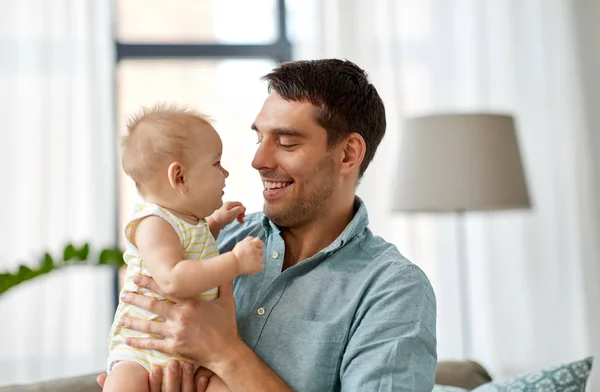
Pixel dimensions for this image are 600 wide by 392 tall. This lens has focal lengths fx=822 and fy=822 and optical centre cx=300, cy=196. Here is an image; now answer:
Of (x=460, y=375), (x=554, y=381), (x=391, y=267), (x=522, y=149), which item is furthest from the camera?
(x=522, y=149)

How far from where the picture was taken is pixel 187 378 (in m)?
1.66

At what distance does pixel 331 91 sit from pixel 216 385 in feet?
2.38

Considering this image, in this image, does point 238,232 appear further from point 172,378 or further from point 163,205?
point 172,378

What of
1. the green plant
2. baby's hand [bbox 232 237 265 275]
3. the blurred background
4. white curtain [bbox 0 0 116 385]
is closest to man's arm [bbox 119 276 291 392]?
baby's hand [bbox 232 237 265 275]

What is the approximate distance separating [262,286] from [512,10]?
2.94m

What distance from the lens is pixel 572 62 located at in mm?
4293

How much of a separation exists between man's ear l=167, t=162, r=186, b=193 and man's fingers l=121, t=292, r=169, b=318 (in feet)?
0.74

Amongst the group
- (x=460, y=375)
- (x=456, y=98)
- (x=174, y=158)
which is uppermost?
(x=456, y=98)

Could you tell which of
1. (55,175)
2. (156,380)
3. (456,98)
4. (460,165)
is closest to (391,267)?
(156,380)

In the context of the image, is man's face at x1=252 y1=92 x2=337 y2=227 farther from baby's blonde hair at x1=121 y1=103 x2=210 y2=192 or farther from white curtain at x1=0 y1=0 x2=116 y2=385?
white curtain at x1=0 y1=0 x2=116 y2=385

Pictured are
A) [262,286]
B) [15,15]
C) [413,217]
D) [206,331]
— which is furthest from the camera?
[413,217]

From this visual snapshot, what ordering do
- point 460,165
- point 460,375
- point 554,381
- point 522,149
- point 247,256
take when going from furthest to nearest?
point 522,149, point 460,165, point 460,375, point 554,381, point 247,256

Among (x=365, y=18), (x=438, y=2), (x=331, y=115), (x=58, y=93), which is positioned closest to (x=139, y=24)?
(x=58, y=93)

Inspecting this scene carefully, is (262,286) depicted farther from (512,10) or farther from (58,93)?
(512,10)
